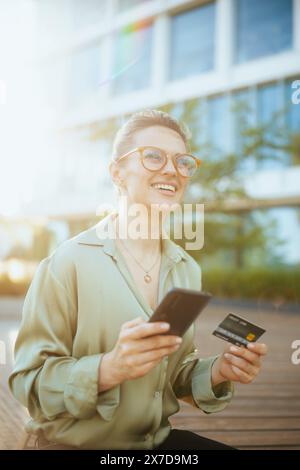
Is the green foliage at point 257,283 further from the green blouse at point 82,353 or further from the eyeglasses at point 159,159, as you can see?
the green blouse at point 82,353

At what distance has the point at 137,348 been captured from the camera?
112 centimetres

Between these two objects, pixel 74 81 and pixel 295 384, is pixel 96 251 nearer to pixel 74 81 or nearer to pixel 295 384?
pixel 295 384

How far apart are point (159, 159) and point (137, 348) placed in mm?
621

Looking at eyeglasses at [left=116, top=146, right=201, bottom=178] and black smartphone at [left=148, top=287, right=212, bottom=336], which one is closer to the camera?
black smartphone at [left=148, top=287, right=212, bottom=336]

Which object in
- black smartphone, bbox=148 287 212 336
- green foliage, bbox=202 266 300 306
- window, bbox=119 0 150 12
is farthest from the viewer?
window, bbox=119 0 150 12

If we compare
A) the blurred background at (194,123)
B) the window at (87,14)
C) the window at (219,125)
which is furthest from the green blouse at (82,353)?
the window at (87,14)

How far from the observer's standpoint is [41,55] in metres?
17.0

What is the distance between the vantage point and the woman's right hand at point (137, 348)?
1.11 m

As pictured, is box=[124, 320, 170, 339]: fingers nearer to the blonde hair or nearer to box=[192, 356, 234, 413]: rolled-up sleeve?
box=[192, 356, 234, 413]: rolled-up sleeve

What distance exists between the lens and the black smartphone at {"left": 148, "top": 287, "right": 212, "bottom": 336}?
3.62 ft

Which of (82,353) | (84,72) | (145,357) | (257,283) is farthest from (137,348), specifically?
(84,72)

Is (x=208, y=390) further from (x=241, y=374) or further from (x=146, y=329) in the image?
(x=146, y=329)

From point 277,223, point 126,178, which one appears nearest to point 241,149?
point 277,223

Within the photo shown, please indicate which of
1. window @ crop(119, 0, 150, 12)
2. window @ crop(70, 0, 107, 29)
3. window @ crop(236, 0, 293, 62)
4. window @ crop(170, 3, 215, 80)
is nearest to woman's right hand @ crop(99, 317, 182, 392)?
window @ crop(236, 0, 293, 62)
